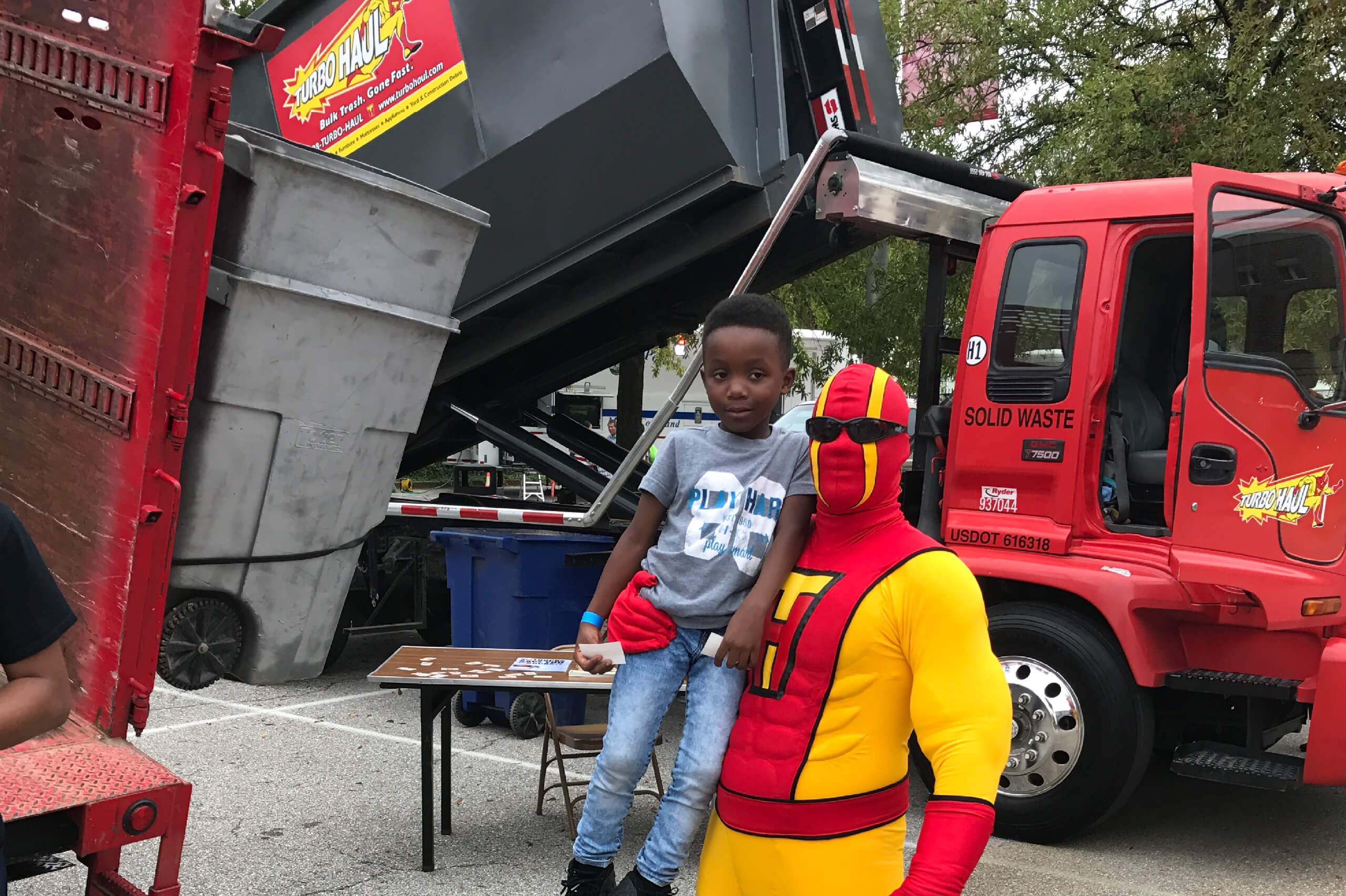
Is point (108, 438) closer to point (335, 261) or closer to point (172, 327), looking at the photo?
point (172, 327)

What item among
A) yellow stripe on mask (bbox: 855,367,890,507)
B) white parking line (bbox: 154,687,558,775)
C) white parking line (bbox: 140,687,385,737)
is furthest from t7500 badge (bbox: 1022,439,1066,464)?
white parking line (bbox: 140,687,385,737)

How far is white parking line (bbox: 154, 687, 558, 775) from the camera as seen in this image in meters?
6.02

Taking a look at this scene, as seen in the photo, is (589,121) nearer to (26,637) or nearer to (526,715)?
→ (526,715)

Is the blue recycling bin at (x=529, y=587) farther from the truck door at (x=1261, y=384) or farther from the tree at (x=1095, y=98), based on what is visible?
the tree at (x=1095, y=98)

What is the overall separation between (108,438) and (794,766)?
2.02m

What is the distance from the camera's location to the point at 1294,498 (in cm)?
426

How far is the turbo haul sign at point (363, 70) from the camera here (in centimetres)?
550

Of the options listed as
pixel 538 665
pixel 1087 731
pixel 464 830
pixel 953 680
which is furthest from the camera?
pixel 464 830

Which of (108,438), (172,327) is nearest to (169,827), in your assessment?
(108,438)

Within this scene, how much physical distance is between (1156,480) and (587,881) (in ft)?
10.6

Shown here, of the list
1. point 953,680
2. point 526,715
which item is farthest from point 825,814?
point 526,715

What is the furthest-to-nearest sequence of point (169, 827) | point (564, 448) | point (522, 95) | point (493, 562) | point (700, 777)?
point (564, 448) < point (493, 562) < point (522, 95) < point (169, 827) < point (700, 777)

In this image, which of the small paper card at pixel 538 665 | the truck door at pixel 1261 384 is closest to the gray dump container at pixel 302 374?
the small paper card at pixel 538 665

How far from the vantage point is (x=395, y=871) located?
4.38 metres
